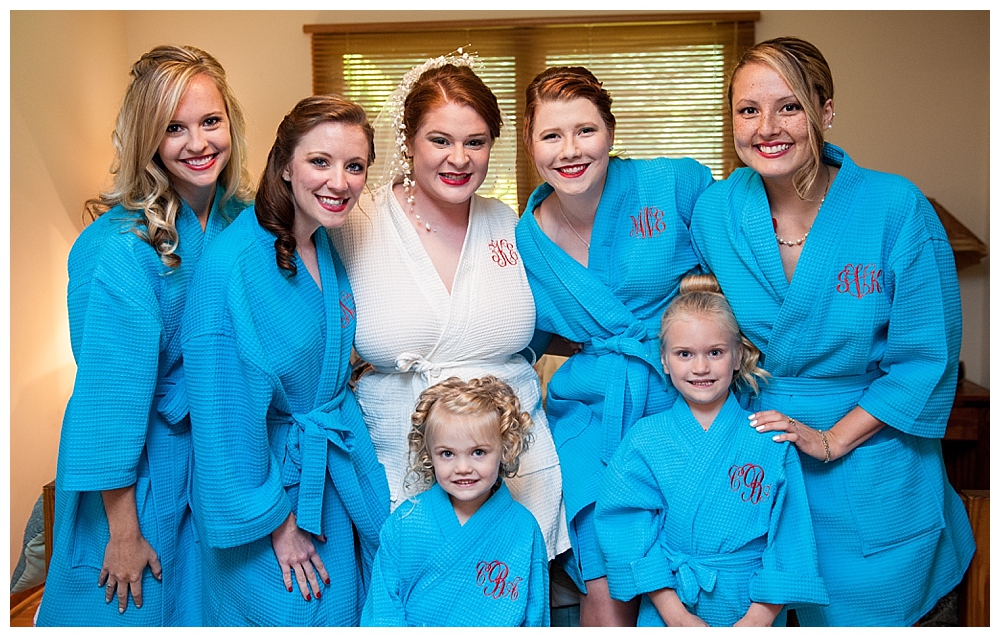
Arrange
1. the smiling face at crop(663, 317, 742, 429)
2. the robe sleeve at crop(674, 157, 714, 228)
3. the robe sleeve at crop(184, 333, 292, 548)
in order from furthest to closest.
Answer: the robe sleeve at crop(674, 157, 714, 228)
the smiling face at crop(663, 317, 742, 429)
the robe sleeve at crop(184, 333, 292, 548)

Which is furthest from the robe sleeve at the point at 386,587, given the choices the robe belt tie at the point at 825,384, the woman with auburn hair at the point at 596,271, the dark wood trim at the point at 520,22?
the dark wood trim at the point at 520,22

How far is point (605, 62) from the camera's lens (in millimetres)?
4434

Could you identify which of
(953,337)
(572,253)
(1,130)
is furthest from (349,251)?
(953,337)

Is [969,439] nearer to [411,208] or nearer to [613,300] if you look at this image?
[613,300]

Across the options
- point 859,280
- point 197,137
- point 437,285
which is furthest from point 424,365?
point 859,280

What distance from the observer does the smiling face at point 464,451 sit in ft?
5.39

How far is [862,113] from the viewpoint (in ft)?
13.6

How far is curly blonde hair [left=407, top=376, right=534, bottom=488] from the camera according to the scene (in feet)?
5.42

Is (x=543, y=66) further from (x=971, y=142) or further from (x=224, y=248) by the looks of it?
(x=224, y=248)

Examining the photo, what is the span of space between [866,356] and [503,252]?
2.57 ft

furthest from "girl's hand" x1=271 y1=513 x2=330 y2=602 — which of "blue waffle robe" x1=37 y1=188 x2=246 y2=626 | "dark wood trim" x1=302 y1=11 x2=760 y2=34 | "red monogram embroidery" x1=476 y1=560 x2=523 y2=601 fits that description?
"dark wood trim" x1=302 y1=11 x2=760 y2=34

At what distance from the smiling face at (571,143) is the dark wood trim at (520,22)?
2769 millimetres

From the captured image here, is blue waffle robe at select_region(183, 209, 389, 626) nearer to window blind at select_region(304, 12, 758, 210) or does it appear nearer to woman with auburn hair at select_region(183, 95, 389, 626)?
woman with auburn hair at select_region(183, 95, 389, 626)

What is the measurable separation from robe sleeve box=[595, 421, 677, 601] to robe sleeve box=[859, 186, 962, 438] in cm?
46
